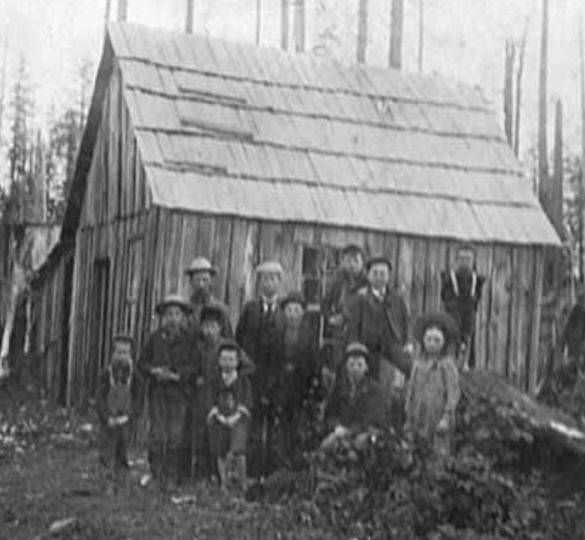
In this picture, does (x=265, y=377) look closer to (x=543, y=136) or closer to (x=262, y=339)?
(x=262, y=339)

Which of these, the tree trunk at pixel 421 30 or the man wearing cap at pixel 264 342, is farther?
the tree trunk at pixel 421 30

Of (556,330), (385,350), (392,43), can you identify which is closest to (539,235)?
(556,330)

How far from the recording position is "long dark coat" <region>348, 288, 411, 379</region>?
11.6 meters

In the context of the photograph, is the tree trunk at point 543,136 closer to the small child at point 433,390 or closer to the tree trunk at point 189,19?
the tree trunk at point 189,19

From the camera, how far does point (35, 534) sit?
8625 mm

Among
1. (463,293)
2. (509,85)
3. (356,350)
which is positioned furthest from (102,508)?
(509,85)

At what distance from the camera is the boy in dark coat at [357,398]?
1060 centimetres

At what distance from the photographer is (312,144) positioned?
661 inches

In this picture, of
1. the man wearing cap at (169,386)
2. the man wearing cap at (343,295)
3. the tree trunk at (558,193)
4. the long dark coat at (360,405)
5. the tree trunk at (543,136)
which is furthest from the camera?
the tree trunk at (543,136)

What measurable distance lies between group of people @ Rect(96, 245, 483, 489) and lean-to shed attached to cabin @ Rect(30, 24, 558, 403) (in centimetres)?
345

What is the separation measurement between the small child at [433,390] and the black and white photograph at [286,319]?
24 mm

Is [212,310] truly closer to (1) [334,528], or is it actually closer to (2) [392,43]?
(1) [334,528]

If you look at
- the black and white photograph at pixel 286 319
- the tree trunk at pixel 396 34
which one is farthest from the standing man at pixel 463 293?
the tree trunk at pixel 396 34

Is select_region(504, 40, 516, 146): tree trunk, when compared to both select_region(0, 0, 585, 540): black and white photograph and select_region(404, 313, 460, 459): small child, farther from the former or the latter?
select_region(404, 313, 460, 459): small child
